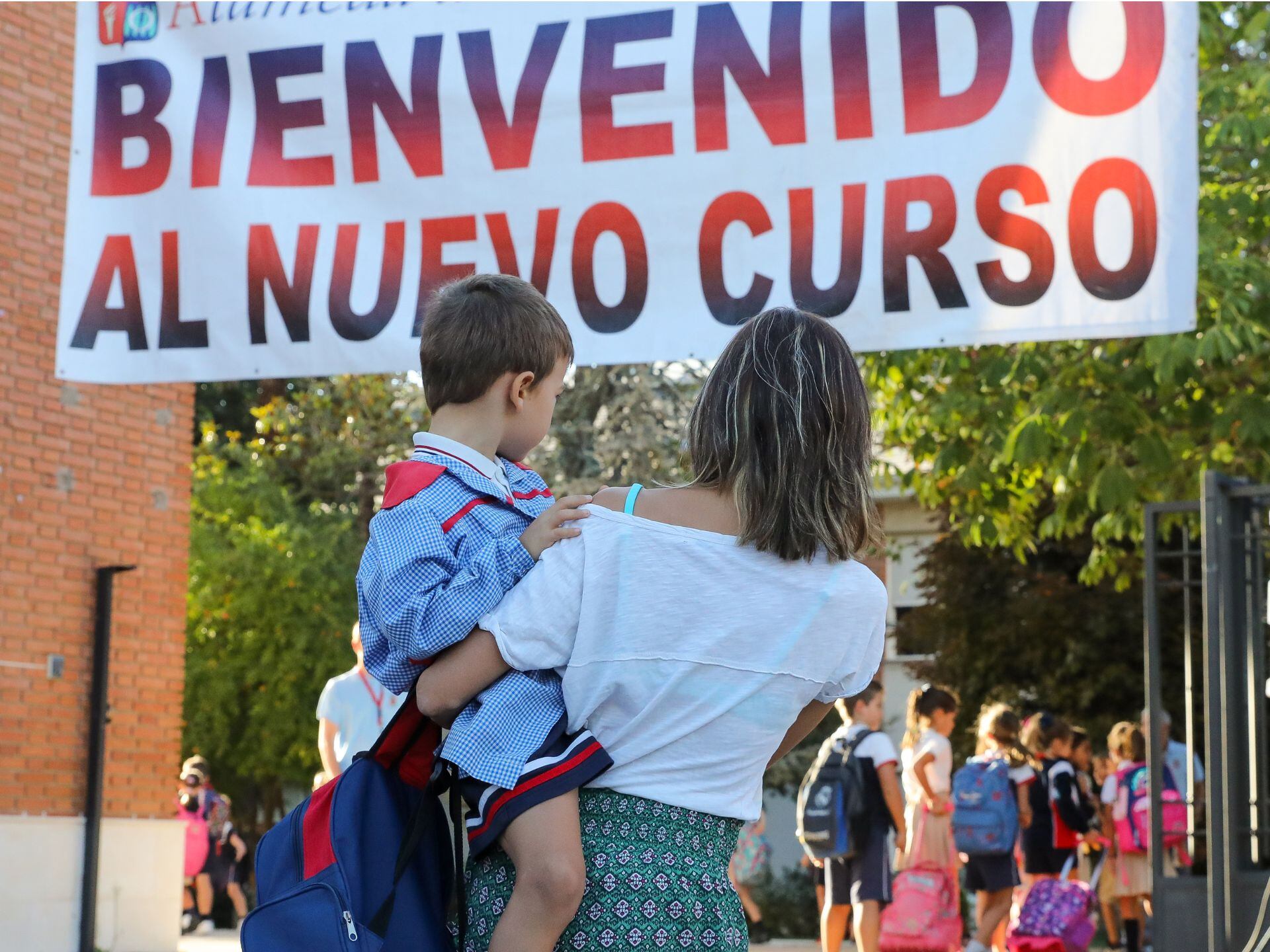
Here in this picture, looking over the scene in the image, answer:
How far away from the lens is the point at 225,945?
14.8m

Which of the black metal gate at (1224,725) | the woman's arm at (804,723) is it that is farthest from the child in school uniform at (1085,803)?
the woman's arm at (804,723)

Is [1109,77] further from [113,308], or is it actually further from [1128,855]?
[1128,855]

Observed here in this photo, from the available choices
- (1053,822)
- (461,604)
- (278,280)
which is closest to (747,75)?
(278,280)

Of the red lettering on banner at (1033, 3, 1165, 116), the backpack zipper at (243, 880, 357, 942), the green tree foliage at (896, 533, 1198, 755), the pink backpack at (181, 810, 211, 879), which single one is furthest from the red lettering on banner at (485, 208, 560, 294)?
the green tree foliage at (896, 533, 1198, 755)

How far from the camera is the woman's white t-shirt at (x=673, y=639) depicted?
2.23 m

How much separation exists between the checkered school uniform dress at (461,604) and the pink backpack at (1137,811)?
34.4 feet

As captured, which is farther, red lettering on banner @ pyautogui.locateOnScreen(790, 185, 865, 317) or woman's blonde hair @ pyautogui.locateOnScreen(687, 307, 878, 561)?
red lettering on banner @ pyautogui.locateOnScreen(790, 185, 865, 317)

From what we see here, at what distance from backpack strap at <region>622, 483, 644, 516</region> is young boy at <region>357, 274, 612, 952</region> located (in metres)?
0.06

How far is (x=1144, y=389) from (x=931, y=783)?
9.94 ft

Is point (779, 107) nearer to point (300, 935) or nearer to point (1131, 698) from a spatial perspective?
point (300, 935)

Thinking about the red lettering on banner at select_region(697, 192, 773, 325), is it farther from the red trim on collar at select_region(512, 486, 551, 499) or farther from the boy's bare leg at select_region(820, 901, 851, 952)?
the boy's bare leg at select_region(820, 901, 851, 952)

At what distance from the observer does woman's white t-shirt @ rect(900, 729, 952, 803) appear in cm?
991

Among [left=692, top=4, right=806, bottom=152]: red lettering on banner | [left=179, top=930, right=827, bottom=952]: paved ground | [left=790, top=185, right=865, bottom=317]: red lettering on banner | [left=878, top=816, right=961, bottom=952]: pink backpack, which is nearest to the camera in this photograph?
[left=790, top=185, right=865, bottom=317]: red lettering on banner

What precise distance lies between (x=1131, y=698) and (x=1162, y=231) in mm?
17961
